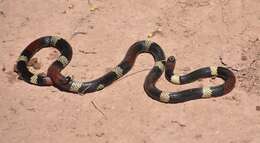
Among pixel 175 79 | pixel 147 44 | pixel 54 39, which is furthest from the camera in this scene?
pixel 54 39

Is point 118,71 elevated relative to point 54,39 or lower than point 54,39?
lower

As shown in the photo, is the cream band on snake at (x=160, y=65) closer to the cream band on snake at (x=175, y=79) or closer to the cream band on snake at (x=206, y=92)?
the cream band on snake at (x=175, y=79)

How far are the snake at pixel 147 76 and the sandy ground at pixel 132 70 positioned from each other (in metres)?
0.08

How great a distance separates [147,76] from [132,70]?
31 cm

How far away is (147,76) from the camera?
6.95 m

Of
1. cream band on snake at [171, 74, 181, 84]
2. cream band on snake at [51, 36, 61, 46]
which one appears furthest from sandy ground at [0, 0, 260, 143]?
cream band on snake at [51, 36, 61, 46]

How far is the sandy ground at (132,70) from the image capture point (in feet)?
20.9

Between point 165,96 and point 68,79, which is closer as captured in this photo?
point 165,96

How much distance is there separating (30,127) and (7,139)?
1.05 feet

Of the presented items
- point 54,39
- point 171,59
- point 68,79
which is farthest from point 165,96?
point 54,39

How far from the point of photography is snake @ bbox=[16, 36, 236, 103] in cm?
663

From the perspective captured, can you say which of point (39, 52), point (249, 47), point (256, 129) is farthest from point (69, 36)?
point (256, 129)

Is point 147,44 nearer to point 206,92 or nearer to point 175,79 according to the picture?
point 175,79

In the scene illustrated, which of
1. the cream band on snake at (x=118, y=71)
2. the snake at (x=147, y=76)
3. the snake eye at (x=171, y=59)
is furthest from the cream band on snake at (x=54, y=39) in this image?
the snake eye at (x=171, y=59)
